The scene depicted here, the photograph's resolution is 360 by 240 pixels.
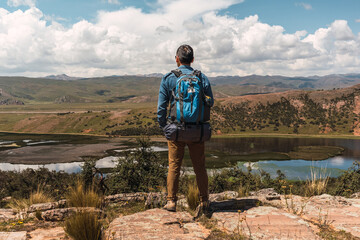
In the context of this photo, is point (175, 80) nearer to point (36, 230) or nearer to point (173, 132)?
point (173, 132)

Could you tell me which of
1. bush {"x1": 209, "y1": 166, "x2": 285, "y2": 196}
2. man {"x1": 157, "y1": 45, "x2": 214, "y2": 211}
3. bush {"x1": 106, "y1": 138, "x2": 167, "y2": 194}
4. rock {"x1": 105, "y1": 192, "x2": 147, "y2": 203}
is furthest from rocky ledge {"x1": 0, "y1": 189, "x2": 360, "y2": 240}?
bush {"x1": 106, "y1": 138, "x2": 167, "y2": 194}

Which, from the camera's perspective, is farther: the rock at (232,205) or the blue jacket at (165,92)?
the rock at (232,205)

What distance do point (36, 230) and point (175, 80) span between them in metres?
4.11

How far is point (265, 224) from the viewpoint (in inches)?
192

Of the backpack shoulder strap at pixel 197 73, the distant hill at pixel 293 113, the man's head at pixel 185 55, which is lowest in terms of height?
the distant hill at pixel 293 113

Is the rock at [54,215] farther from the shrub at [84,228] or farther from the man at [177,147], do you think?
the man at [177,147]

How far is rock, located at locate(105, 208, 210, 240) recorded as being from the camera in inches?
164

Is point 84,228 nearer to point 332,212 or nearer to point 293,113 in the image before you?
point 332,212

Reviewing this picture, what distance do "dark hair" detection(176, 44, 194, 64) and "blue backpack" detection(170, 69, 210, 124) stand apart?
54cm

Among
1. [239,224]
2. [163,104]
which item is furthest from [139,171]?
[239,224]

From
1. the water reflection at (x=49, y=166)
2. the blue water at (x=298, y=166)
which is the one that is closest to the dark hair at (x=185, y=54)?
the blue water at (x=298, y=166)

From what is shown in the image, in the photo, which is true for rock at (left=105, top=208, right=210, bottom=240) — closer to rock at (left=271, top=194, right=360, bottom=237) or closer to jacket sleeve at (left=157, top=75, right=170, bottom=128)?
jacket sleeve at (left=157, top=75, right=170, bottom=128)

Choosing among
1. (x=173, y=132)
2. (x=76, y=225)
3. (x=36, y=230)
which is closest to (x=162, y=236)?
(x=76, y=225)

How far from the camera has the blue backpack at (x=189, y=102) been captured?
208 inches
